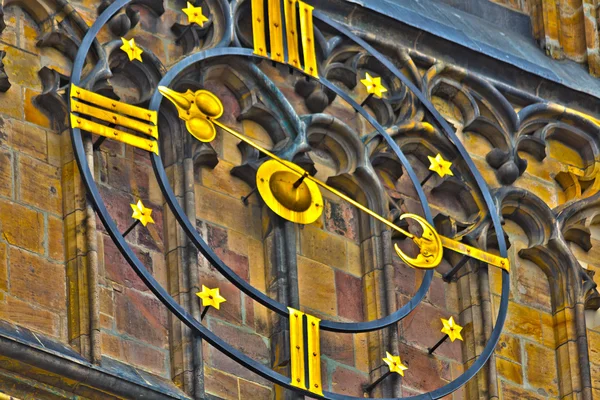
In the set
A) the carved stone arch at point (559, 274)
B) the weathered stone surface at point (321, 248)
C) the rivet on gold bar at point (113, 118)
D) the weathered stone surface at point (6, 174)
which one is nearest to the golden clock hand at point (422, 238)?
the weathered stone surface at point (321, 248)

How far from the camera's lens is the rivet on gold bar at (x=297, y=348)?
15836 mm

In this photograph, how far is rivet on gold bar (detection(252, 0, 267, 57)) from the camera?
16.9 m

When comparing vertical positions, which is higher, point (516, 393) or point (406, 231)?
point (406, 231)

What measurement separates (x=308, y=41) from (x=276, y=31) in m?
0.20

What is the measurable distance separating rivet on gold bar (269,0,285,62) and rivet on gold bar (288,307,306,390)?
146 centimetres

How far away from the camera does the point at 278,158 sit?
16438 mm

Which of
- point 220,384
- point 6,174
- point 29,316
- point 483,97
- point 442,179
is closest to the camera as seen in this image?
point 29,316

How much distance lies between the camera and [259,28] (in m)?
17.0

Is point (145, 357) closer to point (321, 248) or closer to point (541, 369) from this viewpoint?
point (321, 248)

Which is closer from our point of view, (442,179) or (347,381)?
(347,381)

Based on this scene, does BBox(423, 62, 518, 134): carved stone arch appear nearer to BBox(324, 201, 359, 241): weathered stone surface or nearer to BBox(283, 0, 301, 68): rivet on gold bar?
BBox(283, 0, 301, 68): rivet on gold bar

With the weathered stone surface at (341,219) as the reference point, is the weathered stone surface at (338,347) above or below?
below

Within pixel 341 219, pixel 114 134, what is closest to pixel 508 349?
pixel 341 219

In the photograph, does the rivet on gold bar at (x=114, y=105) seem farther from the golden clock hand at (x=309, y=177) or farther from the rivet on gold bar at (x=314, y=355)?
the rivet on gold bar at (x=314, y=355)
